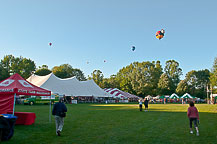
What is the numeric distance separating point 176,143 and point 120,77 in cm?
7713

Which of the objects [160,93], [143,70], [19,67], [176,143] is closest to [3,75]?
[19,67]

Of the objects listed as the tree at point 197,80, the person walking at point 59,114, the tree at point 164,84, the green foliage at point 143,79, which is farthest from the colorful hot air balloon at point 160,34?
the tree at point 197,80

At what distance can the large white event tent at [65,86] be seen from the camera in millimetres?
39906

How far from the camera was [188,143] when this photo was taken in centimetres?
695

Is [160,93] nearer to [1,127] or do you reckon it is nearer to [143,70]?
[143,70]

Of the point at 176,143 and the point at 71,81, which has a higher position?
the point at 71,81

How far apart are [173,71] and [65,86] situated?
47.7 metres

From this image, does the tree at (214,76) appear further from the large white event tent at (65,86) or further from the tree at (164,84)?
the large white event tent at (65,86)

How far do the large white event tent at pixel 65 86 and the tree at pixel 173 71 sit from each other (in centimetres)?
3845

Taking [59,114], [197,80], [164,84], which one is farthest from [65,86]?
[197,80]

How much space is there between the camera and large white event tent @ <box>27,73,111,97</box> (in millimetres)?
39906

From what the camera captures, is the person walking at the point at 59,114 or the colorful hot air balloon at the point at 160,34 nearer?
the person walking at the point at 59,114

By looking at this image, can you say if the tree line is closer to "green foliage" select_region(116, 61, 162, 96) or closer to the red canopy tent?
"green foliage" select_region(116, 61, 162, 96)

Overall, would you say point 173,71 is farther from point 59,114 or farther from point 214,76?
point 59,114
